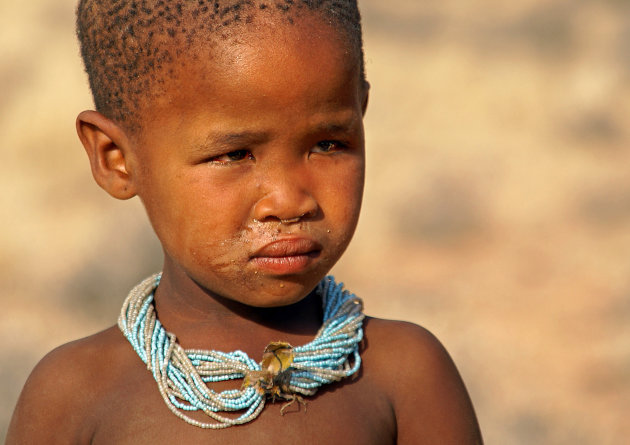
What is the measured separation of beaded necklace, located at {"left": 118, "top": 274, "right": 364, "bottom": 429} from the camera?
2.08 metres

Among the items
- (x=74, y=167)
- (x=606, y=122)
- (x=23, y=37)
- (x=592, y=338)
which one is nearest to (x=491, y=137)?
(x=606, y=122)

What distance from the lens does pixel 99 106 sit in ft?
7.30

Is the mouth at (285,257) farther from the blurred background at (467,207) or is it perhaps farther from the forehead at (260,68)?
the blurred background at (467,207)

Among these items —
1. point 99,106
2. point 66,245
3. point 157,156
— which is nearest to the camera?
point 157,156

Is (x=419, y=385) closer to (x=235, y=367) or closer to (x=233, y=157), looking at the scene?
(x=235, y=367)

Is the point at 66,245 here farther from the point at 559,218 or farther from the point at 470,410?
the point at 470,410

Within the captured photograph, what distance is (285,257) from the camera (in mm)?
2014

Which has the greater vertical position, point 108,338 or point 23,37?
point 23,37

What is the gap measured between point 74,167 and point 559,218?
11.1 ft

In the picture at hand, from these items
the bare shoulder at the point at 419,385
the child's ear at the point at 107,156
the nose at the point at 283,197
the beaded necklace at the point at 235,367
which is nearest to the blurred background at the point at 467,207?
the bare shoulder at the point at 419,385

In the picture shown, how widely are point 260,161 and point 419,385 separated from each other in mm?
700

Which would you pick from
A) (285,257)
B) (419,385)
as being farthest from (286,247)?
(419,385)

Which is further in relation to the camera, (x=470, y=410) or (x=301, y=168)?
(x=470, y=410)

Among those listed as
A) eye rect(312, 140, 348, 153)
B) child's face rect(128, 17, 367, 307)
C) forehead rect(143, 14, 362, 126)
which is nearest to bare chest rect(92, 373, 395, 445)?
child's face rect(128, 17, 367, 307)
